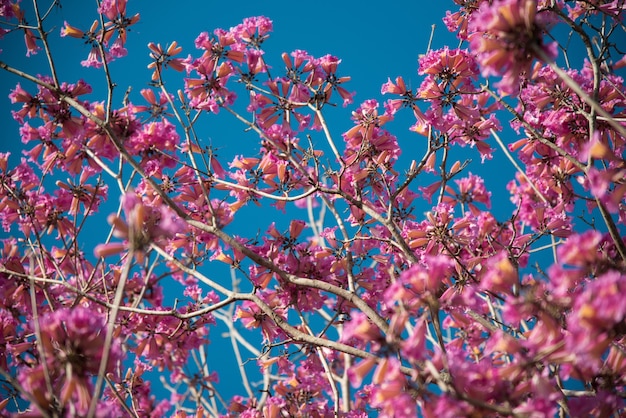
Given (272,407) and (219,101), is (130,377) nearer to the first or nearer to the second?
(272,407)

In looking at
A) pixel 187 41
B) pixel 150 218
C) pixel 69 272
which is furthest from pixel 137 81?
pixel 150 218

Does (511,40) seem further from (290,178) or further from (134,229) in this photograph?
(290,178)

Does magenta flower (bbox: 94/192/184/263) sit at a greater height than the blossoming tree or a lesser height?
lesser

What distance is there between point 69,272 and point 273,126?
6.85ft

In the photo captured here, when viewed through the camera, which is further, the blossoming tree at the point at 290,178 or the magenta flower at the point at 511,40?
the blossoming tree at the point at 290,178

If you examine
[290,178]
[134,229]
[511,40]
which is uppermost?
[290,178]

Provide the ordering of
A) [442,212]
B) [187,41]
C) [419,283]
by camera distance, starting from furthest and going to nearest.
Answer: [187,41]
[442,212]
[419,283]

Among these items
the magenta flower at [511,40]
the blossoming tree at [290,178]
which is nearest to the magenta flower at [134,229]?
the blossoming tree at [290,178]

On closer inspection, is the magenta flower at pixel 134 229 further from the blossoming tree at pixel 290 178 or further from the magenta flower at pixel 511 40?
the magenta flower at pixel 511 40

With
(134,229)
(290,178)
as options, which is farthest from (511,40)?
(290,178)

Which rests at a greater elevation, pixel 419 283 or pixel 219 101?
pixel 219 101

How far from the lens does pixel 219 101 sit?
3.11 metres

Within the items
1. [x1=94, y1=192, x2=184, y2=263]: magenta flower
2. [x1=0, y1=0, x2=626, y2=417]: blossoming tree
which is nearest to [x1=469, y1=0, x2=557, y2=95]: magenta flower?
[x1=0, y1=0, x2=626, y2=417]: blossoming tree

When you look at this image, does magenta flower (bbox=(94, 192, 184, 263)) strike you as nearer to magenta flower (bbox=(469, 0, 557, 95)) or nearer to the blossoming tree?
the blossoming tree
